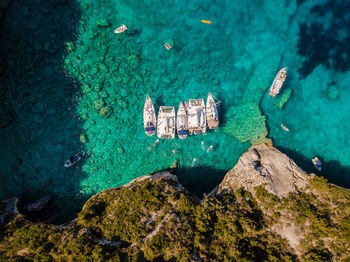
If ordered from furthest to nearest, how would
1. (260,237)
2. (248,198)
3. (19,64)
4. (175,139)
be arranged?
(175,139) < (19,64) < (248,198) < (260,237)

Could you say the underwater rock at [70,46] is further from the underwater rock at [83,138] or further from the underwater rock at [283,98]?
the underwater rock at [283,98]

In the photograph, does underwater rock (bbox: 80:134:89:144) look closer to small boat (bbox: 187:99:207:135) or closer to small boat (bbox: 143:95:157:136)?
small boat (bbox: 143:95:157:136)

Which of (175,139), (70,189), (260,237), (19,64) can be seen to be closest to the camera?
(260,237)

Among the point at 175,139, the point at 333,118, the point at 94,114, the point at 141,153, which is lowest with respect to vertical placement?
the point at 141,153

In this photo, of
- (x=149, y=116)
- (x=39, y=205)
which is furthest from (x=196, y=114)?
(x=39, y=205)

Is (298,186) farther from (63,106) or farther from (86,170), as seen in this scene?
(63,106)

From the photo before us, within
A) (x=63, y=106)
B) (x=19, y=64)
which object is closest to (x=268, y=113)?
(x=63, y=106)

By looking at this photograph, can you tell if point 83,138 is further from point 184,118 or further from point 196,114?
point 196,114

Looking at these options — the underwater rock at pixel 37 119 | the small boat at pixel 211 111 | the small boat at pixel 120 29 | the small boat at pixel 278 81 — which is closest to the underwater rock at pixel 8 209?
the underwater rock at pixel 37 119
